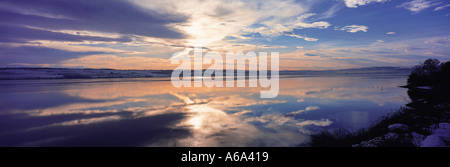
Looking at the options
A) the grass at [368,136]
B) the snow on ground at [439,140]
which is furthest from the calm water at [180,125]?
the snow on ground at [439,140]

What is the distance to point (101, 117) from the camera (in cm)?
1141

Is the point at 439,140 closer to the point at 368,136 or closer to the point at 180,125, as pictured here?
the point at 368,136

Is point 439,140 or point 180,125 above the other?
point 439,140

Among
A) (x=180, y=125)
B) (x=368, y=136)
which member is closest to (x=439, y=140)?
(x=368, y=136)

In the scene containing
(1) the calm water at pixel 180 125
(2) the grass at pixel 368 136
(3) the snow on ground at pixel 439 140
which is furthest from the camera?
(1) the calm water at pixel 180 125

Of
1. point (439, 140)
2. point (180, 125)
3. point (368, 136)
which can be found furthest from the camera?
point (180, 125)

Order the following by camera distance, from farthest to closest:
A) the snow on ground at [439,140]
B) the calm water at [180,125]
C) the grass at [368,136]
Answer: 1. the calm water at [180,125]
2. the grass at [368,136]
3. the snow on ground at [439,140]

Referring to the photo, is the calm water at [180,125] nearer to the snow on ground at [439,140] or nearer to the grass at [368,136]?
the grass at [368,136]

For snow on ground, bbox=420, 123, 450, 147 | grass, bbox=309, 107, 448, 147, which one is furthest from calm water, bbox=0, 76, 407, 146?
snow on ground, bbox=420, 123, 450, 147

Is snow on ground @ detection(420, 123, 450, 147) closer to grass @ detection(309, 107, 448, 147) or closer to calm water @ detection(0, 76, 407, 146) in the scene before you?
grass @ detection(309, 107, 448, 147)
